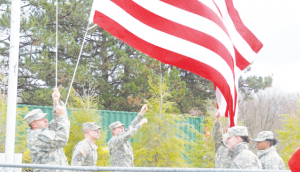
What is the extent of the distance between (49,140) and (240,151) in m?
2.08

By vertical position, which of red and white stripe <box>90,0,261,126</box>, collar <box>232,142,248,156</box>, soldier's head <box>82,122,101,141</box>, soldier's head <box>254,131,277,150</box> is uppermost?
red and white stripe <box>90,0,261,126</box>

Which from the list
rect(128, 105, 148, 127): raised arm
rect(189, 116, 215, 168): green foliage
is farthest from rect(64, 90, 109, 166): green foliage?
rect(128, 105, 148, 127): raised arm

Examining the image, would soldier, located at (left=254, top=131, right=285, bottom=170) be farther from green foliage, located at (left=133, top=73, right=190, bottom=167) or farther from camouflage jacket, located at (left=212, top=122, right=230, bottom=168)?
green foliage, located at (left=133, top=73, right=190, bottom=167)

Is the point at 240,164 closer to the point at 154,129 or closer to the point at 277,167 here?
the point at 277,167

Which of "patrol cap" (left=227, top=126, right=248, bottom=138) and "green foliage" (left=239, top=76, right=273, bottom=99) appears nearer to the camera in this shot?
"patrol cap" (left=227, top=126, right=248, bottom=138)

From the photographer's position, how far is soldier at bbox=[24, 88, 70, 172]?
4.15m

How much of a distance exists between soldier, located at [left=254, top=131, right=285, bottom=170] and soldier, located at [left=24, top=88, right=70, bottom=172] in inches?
114

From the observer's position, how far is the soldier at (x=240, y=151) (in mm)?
4531

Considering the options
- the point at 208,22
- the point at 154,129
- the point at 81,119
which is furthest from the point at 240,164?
the point at 81,119

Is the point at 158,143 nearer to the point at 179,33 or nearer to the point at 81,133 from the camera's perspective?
the point at 81,133

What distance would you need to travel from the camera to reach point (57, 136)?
4148 millimetres

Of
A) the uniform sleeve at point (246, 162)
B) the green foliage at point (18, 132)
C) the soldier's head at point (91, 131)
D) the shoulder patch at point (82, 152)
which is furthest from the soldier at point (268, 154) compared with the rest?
the green foliage at point (18, 132)

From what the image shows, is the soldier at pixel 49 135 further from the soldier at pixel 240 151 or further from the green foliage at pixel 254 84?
the green foliage at pixel 254 84

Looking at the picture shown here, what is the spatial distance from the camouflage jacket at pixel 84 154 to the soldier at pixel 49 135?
0.66 metres
